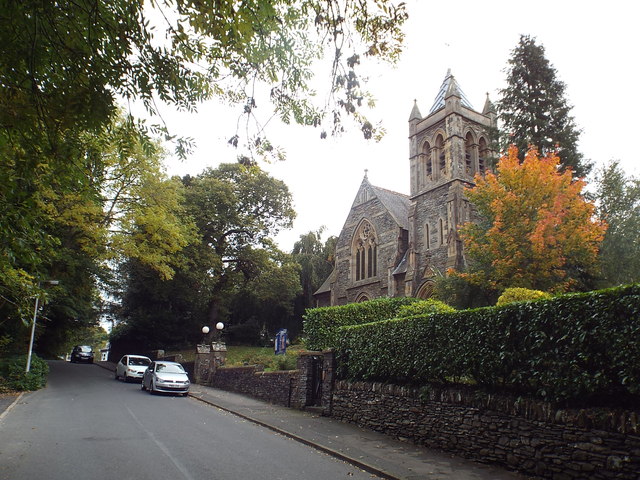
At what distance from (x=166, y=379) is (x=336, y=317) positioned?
7.71m

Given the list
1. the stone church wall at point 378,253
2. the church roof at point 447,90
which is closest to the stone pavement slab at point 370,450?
the stone church wall at point 378,253

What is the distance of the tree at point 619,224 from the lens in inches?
824

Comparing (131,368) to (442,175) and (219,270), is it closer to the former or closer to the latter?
(219,270)

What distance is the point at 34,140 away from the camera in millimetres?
4836

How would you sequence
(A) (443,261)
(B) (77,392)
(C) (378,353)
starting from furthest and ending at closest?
(A) (443,261), (B) (77,392), (C) (378,353)

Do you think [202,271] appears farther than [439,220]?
Yes

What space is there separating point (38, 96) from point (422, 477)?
7.40 meters

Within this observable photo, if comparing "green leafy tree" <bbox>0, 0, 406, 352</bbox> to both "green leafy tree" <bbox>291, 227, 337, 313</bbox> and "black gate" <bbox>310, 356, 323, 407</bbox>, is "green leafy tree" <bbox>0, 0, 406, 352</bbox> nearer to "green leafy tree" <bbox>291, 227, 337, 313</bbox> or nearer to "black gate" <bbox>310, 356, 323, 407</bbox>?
"black gate" <bbox>310, 356, 323, 407</bbox>

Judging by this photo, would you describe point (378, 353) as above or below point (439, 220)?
below

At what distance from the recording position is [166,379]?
1934cm

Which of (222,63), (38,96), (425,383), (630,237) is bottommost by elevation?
(425,383)

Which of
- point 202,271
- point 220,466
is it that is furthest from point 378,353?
point 202,271

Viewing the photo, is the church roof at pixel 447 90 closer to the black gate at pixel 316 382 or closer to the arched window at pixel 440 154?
the arched window at pixel 440 154

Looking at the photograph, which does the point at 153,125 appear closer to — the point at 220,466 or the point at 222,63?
the point at 222,63
